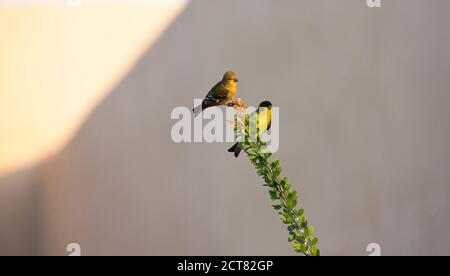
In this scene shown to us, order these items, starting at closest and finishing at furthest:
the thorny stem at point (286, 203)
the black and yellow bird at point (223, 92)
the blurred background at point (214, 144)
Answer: the thorny stem at point (286, 203)
the black and yellow bird at point (223, 92)
the blurred background at point (214, 144)

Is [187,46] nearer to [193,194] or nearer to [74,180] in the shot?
[193,194]

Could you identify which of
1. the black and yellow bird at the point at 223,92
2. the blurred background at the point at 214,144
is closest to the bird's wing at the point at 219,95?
the black and yellow bird at the point at 223,92

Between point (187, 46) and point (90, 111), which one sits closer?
point (187, 46)

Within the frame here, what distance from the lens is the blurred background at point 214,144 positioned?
2.30 m

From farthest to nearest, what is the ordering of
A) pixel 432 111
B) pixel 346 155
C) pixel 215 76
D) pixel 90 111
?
pixel 90 111, pixel 215 76, pixel 346 155, pixel 432 111

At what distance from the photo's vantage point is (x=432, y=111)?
223 centimetres

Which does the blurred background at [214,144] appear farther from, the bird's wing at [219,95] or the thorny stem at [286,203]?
the thorny stem at [286,203]

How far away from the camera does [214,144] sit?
279cm

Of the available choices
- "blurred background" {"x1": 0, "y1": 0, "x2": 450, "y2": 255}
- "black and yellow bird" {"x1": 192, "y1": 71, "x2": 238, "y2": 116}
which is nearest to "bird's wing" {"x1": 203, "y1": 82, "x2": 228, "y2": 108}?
"black and yellow bird" {"x1": 192, "y1": 71, "x2": 238, "y2": 116}

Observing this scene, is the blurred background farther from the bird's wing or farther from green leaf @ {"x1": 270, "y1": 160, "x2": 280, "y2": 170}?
green leaf @ {"x1": 270, "y1": 160, "x2": 280, "y2": 170}

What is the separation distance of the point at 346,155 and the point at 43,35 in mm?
1746

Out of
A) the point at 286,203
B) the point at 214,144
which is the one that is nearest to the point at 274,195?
the point at 286,203

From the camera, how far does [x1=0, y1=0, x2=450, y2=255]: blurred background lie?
90.5 inches

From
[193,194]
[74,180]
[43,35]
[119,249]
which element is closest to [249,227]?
[193,194]
